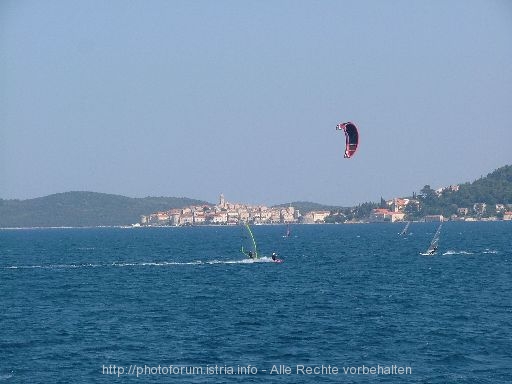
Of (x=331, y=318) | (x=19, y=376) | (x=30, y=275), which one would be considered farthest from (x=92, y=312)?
(x=30, y=275)

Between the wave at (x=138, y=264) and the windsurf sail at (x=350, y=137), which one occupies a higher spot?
the windsurf sail at (x=350, y=137)

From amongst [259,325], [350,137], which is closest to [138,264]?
[350,137]

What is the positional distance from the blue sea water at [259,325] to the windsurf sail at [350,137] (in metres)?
10.2

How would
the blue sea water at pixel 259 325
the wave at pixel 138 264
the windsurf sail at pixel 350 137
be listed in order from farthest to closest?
1. the wave at pixel 138 264
2. the windsurf sail at pixel 350 137
3. the blue sea water at pixel 259 325

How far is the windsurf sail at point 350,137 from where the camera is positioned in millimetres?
69062

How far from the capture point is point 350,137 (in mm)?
70938

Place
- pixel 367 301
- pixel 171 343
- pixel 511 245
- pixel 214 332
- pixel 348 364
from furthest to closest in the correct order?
pixel 511 245 < pixel 367 301 < pixel 214 332 < pixel 171 343 < pixel 348 364

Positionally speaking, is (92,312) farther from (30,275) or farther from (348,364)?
(30,275)

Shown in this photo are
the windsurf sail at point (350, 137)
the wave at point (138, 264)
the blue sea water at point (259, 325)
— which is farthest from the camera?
the wave at point (138, 264)

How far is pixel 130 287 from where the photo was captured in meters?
75.3

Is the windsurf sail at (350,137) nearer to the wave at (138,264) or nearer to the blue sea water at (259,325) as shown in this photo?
the blue sea water at (259,325)

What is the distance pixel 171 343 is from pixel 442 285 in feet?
110

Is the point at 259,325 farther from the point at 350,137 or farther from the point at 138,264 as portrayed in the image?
the point at 138,264

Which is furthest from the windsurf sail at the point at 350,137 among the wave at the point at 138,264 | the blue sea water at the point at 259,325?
the wave at the point at 138,264
